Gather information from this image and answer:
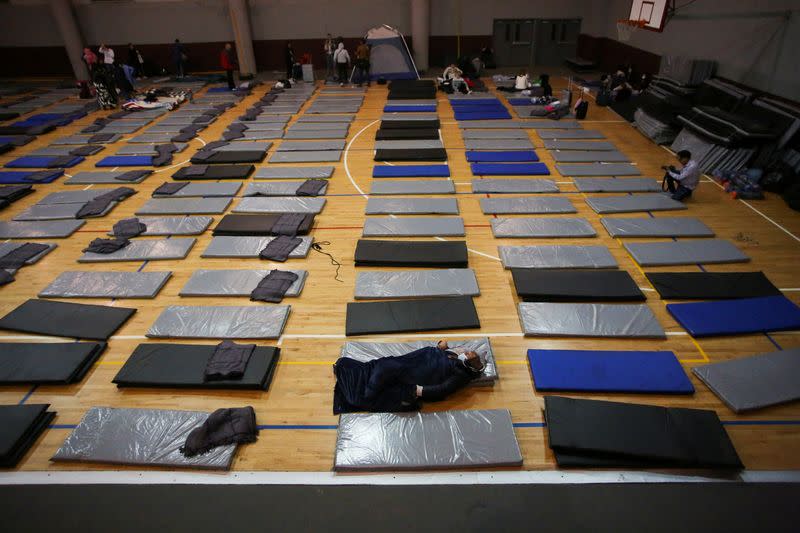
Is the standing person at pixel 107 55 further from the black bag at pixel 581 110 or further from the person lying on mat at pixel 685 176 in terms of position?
the person lying on mat at pixel 685 176

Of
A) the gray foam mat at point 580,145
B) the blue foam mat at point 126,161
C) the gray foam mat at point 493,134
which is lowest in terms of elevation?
the gray foam mat at point 580,145

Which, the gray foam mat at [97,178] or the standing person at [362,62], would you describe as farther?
the standing person at [362,62]

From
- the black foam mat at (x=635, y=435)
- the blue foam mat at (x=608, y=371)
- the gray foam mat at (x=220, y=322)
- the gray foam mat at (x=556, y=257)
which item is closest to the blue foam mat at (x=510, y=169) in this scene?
the gray foam mat at (x=556, y=257)

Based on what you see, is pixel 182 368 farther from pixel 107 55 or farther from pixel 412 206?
pixel 107 55

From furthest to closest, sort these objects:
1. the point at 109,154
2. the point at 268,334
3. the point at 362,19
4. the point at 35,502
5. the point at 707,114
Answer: the point at 362,19 → the point at 109,154 → the point at 707,114 → the point at 268,334 → the point at 35,502

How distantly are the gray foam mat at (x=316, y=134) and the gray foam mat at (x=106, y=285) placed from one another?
6511 mm

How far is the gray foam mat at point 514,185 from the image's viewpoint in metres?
8.79

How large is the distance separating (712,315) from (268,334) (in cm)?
548

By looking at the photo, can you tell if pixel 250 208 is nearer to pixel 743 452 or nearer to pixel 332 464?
pixel 332 464

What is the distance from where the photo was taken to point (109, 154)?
11.2m

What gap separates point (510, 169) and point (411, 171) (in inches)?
84.7

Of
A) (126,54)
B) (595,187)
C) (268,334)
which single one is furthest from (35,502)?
(126,54)

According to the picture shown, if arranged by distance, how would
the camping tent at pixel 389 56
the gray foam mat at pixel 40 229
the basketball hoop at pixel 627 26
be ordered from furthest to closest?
the camping tent at pixel 389 56
the basketball hoop at pixel 627 26
the gray foam mat at pixel 40 229

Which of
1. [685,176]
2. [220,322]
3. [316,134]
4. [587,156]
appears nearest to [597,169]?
[587,156]
